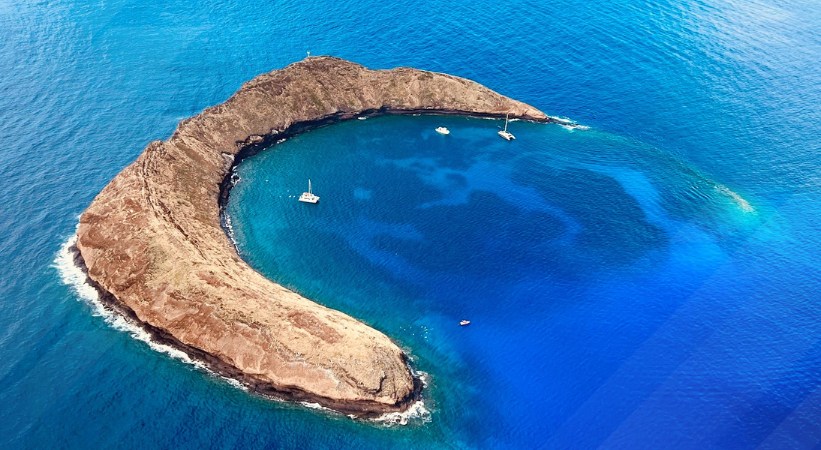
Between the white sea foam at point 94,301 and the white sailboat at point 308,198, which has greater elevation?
the white sailboat at point 308,198

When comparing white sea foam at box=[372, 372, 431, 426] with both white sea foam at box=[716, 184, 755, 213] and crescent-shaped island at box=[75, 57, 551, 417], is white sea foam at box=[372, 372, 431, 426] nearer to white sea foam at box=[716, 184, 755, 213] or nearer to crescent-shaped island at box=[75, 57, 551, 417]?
crescent-shaped island at box=[75, 57, 551, 417]

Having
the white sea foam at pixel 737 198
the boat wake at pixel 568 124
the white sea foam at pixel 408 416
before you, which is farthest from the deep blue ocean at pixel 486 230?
the boat wake at pixel 568 124

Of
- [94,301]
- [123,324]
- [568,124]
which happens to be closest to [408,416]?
[123,324]

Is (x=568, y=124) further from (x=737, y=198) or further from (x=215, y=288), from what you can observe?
(x=215, y=288)

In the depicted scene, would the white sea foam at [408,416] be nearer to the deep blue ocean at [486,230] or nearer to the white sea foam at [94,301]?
the deep blue ocean at [486,230]

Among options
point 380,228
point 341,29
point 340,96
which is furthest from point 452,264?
point 341,29
